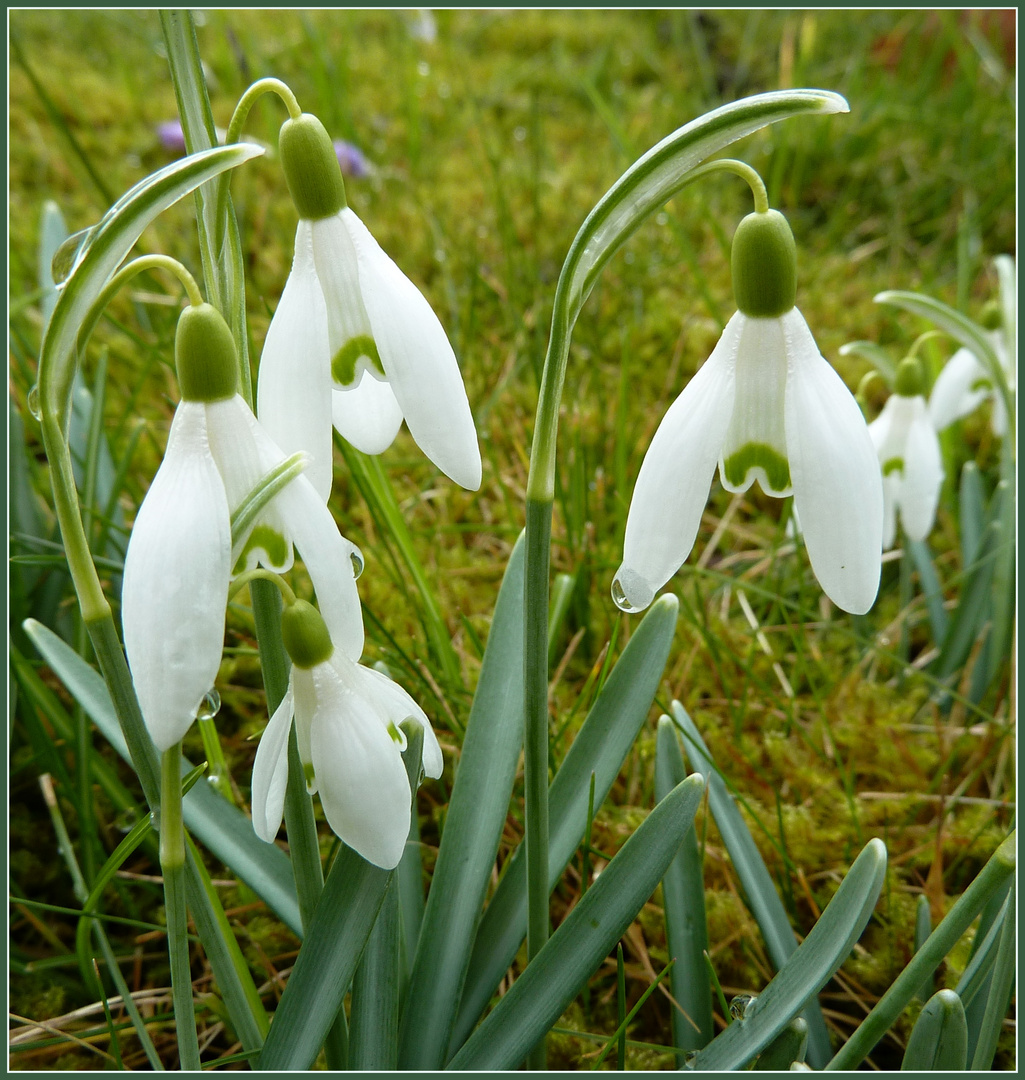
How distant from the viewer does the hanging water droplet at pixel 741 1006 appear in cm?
67

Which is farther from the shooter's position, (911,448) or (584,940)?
(911,448)

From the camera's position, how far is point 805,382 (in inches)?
21.7

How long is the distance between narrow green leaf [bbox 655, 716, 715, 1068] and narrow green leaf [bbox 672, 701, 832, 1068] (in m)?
0.03

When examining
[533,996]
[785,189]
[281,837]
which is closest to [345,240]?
[533,996]

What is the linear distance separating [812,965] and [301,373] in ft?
1.67

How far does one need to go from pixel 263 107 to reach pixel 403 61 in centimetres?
50

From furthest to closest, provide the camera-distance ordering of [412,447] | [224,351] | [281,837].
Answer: [412,447], [281,837], [224,351]

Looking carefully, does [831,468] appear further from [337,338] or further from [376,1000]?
[376,1000]

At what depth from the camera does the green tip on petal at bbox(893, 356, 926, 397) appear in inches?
43.3

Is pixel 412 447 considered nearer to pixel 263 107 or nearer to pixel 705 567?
pixel 705 567

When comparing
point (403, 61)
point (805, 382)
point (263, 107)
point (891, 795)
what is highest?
point (403, 61)

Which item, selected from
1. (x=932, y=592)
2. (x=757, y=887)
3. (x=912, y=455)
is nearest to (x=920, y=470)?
(x=912, y=455)

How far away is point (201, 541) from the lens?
502 millimetres

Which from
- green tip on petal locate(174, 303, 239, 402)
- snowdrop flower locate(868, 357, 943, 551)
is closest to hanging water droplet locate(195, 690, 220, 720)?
green tip on petal locate(174, 303, 239, 402)
